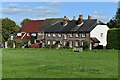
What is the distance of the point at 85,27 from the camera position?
8919cm

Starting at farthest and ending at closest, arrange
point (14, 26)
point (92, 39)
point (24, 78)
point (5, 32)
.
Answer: point (14, 26) → point (5, 32) → point (92, 39) → point (24, 78)

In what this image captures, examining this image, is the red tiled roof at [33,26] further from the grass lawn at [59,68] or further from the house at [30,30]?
the grass lawn at [59,68]

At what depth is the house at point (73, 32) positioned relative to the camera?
87.9 meters

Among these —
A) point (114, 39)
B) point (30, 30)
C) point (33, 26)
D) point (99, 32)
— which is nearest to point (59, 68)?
point (114, 39)

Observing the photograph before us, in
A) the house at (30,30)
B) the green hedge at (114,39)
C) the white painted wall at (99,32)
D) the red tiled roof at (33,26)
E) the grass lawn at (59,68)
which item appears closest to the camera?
the grass lawn at (59,68)

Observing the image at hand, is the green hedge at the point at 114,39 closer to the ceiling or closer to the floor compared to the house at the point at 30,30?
closer to the floor

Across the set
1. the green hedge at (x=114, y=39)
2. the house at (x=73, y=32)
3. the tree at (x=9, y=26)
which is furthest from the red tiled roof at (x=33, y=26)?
the green hedge at (x=114, y=39)

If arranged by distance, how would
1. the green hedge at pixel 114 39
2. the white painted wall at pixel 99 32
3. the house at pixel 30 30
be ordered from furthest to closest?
the house at pixel 30 30 → the white painted wall at pixel 99 32 → the green hedge at pixel 114 39

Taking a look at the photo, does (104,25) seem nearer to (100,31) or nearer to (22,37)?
(100,31)

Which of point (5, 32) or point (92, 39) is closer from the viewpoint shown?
point (92, 39)

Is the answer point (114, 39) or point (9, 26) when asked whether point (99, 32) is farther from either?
point (9, 26)

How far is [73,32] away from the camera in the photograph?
91188 mm

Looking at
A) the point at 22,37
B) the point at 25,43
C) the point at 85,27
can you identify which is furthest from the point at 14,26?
the point at 85,27

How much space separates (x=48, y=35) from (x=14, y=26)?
40.2 meters
